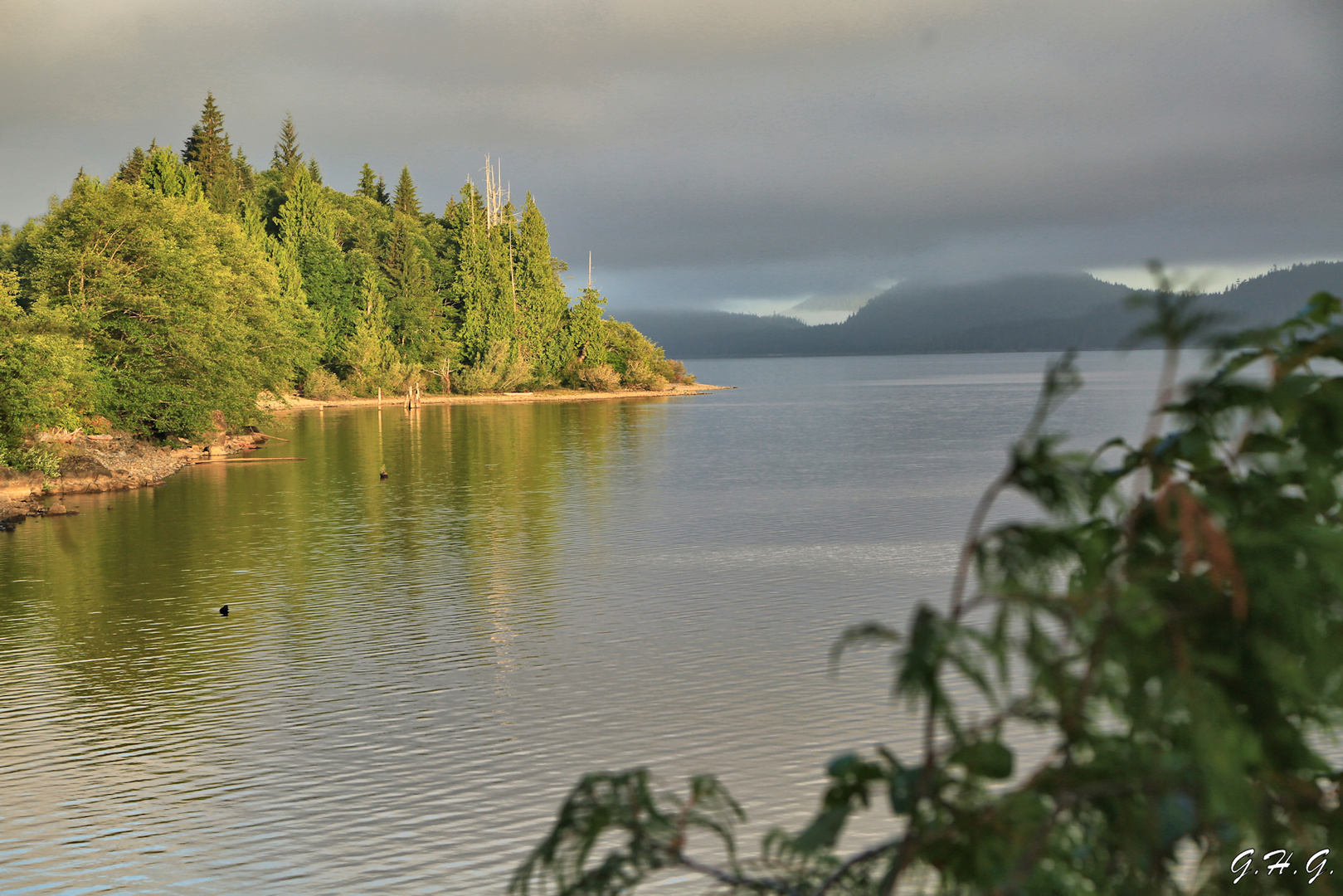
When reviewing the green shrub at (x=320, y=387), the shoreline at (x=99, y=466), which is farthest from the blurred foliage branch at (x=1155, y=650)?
the green shrub at (x=320, y=387)

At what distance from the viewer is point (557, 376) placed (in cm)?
10825

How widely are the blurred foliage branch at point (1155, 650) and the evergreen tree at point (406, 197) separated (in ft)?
417

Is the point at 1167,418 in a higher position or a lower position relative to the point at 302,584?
higher

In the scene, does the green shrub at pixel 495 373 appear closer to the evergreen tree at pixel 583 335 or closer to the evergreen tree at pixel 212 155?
the evergreen tree at pixel 583 335

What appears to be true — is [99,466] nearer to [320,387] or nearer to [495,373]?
[320,387]

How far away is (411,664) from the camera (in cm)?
1484

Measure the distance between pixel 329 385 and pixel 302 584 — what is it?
75173 millimetres

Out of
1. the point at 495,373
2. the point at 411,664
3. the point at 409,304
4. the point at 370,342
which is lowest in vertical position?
the point at 411,664

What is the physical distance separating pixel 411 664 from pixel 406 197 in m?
117

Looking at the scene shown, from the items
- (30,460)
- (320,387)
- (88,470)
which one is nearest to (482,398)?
(320,387)

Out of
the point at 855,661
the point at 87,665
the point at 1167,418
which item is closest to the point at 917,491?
the point at 855,661

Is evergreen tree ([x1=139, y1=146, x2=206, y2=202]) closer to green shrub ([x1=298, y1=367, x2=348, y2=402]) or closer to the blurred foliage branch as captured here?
green shrub ([x1=298, y1=367, x2=348, y2=402])

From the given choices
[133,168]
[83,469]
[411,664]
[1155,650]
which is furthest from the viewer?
[133,168]

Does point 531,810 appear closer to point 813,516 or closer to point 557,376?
point 813,516
